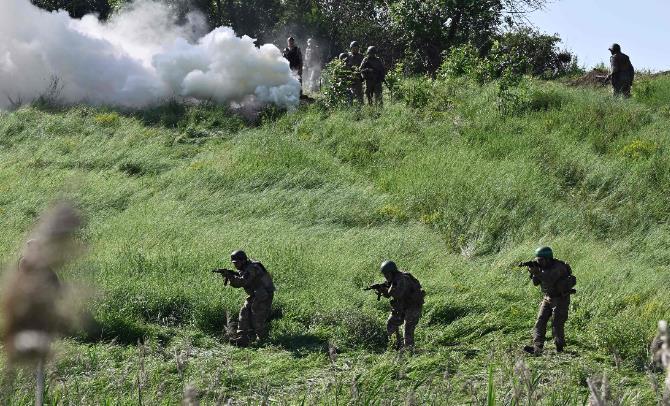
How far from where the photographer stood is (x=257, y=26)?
32.2 m

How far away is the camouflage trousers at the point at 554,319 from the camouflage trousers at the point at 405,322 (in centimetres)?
122

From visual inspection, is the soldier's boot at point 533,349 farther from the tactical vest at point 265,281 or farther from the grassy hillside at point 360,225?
the tactical vest at point 265,281

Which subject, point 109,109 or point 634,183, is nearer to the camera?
point 634,183

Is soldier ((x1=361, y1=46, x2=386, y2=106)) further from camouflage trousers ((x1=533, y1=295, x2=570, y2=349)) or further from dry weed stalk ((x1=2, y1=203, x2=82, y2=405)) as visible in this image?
dry weed stalk ((x1=2, y1=203, x2=82, y2=405))

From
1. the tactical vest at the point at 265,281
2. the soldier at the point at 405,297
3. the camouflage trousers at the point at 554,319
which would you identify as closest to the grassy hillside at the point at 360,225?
the camouflage trousers at the point at 554,319

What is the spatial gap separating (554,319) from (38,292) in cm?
845

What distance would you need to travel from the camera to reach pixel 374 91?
869 inches

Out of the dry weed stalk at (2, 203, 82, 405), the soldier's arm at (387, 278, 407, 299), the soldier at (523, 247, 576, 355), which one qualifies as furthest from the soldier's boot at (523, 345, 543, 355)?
the dry weed stalk at (2, 203, 82, 405)

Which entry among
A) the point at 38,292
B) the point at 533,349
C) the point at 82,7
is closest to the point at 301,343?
the point at 533,349

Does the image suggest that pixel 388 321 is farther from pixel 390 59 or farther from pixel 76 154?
pixel 390 59

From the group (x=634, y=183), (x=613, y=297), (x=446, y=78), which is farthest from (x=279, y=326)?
(x=446, y=78)

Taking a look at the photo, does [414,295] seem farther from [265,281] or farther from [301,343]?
[265,281]

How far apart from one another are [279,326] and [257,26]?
74.6 ft

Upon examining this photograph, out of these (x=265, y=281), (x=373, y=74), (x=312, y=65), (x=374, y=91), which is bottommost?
(x=265, y=281)
